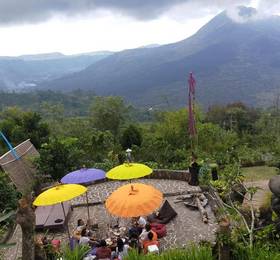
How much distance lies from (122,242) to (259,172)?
1275 cm

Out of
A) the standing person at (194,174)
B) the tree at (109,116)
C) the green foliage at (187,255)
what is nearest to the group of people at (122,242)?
the green foliage at (187,255)

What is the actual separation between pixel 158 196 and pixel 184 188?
5478mm

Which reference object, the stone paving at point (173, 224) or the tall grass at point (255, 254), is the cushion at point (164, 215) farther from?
the tall grass at point (255, 254)

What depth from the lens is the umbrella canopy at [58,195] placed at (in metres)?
10.2

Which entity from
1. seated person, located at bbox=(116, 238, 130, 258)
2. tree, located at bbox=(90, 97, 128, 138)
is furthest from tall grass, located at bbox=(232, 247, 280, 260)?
tree, located at bbox=(90, 97, 128, 138)

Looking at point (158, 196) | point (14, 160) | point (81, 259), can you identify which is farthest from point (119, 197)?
point (14, 160)

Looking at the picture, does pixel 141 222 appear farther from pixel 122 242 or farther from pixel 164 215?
pixel 164 215

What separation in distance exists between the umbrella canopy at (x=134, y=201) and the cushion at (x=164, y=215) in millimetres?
2232

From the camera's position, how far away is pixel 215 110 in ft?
197

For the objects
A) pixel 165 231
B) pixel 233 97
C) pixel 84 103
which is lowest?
pixel 233 97

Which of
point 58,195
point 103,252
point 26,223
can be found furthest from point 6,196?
point 26,223

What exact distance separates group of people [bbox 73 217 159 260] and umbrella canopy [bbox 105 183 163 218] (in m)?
0.93

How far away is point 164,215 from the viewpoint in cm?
1257

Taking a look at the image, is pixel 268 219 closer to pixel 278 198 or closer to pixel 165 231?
pixel 278 198
